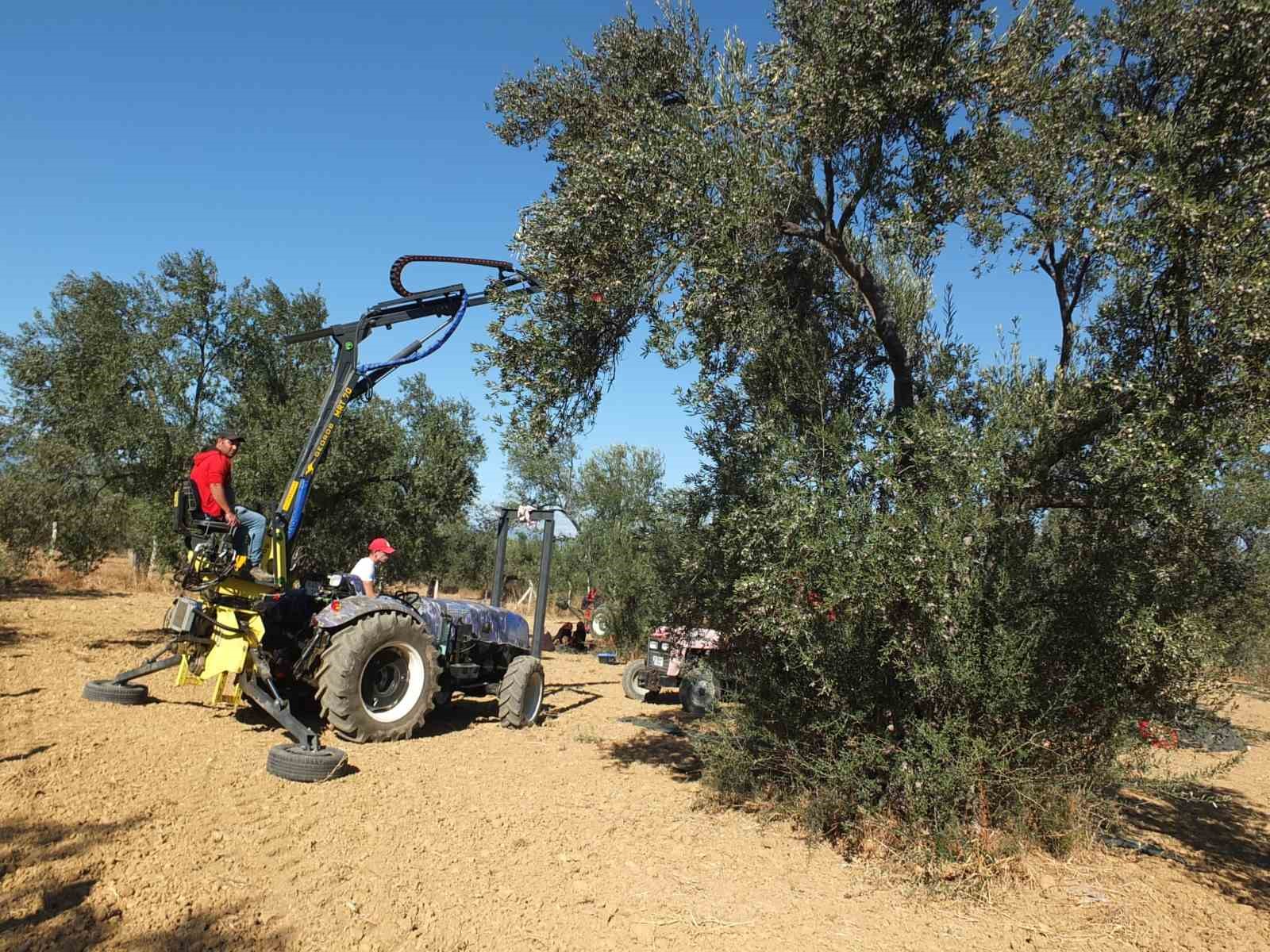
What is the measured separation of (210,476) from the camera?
596cm

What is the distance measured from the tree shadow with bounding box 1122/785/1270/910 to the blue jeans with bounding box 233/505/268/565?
6931 mm

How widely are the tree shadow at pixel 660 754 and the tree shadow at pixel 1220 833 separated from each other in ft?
12.5

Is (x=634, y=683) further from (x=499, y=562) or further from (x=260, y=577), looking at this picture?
(x=260, y=577)

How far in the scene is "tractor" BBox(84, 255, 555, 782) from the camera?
19.7 ft

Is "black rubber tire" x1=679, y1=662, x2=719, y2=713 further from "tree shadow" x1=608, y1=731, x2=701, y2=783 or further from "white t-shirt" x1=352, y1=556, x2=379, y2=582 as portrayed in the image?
"white t-shirt" x1=352, y1=556, x2=379, y2=582

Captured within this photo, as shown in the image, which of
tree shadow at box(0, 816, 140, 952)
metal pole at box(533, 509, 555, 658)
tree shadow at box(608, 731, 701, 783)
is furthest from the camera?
metal pole at box(533, 509, 555, 658)

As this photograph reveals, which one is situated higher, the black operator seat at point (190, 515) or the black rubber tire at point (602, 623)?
the black operator seat at point (190, 515)

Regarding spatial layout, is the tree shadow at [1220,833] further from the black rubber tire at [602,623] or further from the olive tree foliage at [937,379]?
the black rubber tire at [602,623]

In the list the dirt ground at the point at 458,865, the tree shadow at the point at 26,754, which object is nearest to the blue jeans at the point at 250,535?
the dirt ground at the point at 458,865

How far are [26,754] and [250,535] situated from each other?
6.67 ft

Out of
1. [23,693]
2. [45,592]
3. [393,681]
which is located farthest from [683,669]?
[45,592]

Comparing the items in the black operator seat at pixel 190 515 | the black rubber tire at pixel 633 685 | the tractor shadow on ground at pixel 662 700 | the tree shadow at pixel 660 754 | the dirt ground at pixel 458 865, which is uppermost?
the black operator seat at pixel 190 515

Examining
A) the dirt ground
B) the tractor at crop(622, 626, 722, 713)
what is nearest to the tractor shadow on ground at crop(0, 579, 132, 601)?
the dirt ground

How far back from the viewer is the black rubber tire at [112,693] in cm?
653
